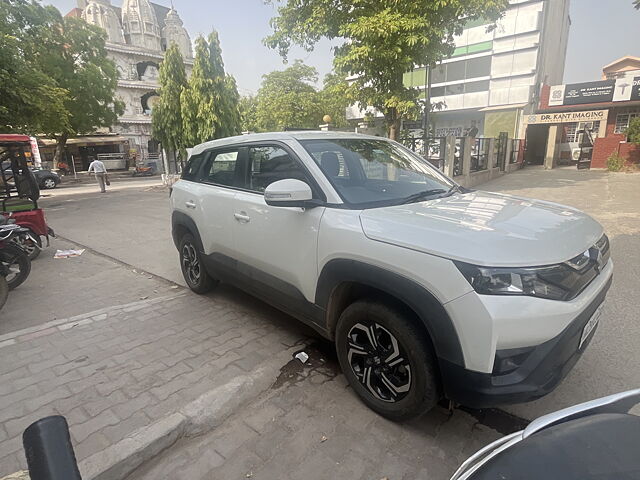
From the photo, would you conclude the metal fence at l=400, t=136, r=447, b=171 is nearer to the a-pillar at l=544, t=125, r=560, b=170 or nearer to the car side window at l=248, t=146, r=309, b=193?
the car side window at l=248, t=146, r=309, b=193

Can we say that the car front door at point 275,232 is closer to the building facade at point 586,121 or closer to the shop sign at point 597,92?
the building facade at point 586,121

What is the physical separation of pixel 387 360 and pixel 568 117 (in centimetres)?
2548

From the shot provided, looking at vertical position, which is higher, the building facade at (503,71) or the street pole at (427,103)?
the building facade at (503,71)

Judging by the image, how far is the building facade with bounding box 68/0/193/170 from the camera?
39188 mm

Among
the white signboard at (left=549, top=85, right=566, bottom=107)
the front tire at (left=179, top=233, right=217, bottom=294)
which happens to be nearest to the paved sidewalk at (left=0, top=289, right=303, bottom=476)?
the front tire at (left=179, top=233, right=217, bottom=294)

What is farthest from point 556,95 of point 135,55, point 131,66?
point 131,66

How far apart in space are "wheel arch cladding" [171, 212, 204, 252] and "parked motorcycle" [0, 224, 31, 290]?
2078 millimetres

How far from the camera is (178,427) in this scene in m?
2.33

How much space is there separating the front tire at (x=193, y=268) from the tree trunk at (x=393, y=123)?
744cm

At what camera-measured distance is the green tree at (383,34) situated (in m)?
8.16

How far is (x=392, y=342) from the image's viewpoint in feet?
7.28

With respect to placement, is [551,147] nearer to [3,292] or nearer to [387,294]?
[387,294]

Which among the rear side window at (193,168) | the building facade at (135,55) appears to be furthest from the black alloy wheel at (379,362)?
the building facade at (135,55)

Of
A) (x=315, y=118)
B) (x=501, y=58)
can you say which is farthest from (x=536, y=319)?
(x=501, y=58)
